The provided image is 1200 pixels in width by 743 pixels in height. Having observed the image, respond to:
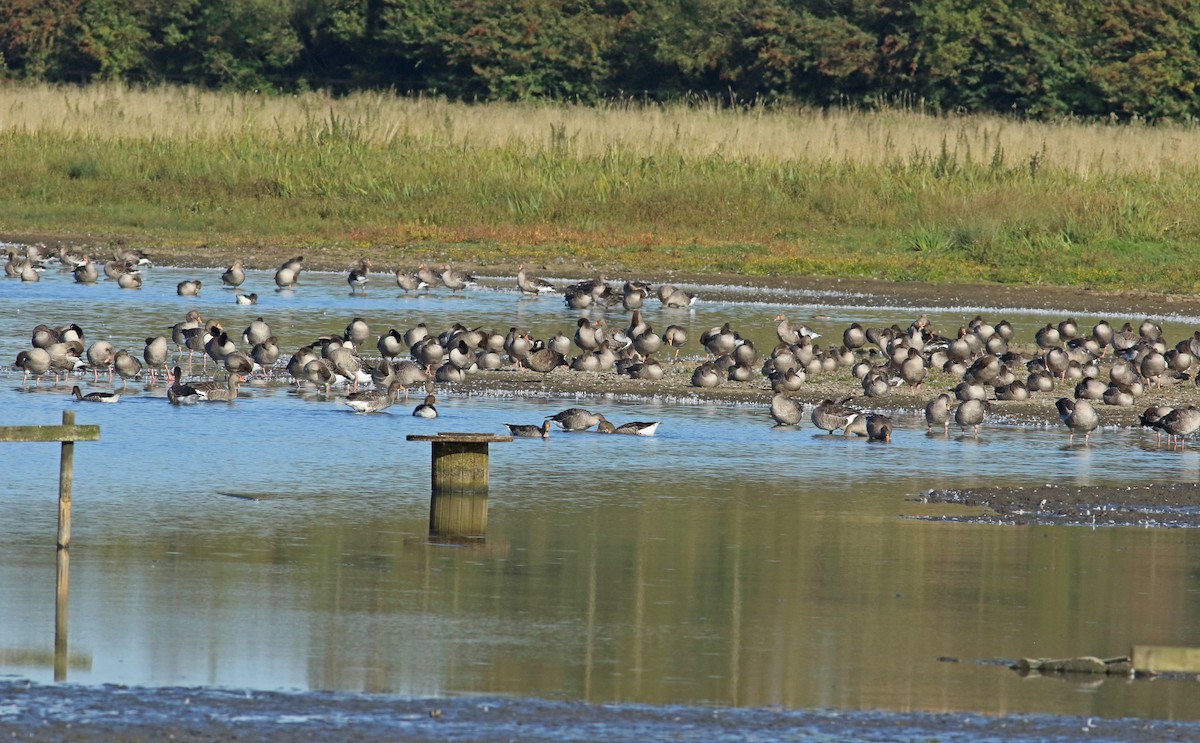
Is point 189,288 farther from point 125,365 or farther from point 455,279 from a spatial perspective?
point 125,365

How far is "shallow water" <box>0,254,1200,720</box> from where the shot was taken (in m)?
8.15

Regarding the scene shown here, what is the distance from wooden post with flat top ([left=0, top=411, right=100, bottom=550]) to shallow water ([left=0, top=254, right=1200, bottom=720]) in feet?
0.72

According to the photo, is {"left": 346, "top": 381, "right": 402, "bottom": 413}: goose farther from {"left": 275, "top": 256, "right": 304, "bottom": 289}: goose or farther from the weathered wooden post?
{"left": 275, "top": 256, "right": 304, "bottom": 289}: goose

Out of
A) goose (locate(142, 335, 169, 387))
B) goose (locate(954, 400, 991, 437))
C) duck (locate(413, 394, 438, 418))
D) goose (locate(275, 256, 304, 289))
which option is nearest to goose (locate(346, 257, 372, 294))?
goose (locate(275, 256, 304, 289))

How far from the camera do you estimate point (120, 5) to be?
6022 centimetres

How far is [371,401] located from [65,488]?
6513 mm

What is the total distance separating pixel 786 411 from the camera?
16.2m

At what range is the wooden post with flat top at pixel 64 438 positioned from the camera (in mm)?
10180

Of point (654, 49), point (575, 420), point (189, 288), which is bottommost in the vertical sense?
point (575, 420)

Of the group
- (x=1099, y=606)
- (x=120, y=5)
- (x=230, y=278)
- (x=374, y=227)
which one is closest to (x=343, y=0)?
(x=120, y=5)

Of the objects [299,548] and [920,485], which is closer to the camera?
[299,548]

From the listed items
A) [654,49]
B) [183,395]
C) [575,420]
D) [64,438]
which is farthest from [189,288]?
[654,49]

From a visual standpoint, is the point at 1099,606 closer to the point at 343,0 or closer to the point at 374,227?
the point at 374,227

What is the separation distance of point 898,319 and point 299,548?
1572cm
